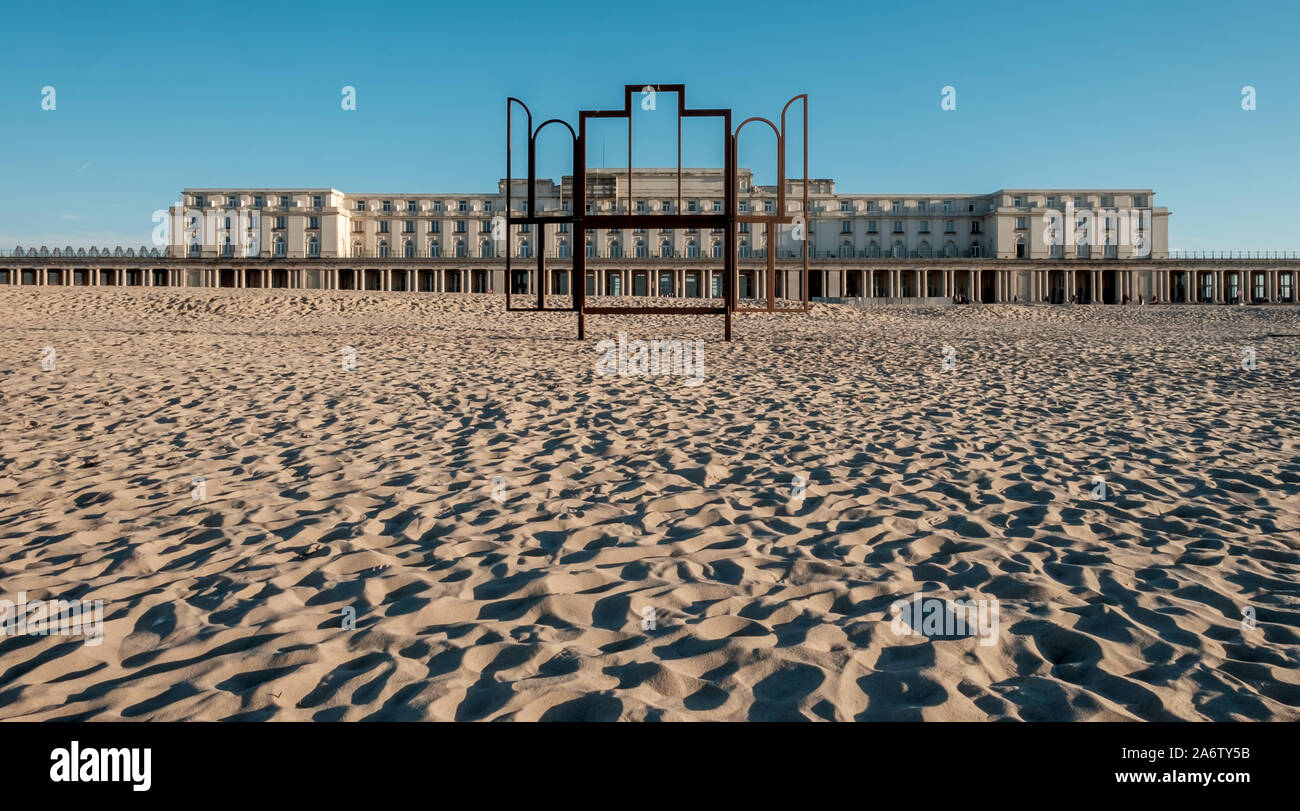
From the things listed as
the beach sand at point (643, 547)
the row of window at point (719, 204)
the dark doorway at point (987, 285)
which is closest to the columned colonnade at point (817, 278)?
the dark doorway at point (987, 285)

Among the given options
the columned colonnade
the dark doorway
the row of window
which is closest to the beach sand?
the columned colonnade

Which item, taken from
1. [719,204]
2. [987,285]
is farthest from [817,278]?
[987,285]

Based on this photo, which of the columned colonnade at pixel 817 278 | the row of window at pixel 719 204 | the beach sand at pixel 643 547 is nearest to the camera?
the beach sand at pixel 643 547

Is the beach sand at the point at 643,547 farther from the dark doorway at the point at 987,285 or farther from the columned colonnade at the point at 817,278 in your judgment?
the dark doorway at the point at 987,285

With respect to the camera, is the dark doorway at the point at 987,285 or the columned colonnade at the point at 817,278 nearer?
the columned colonnade at the point at 817,278

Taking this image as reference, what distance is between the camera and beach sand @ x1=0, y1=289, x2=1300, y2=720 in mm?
3068

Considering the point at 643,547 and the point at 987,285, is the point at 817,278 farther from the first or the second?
the point at 643,547

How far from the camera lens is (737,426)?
8.28 m

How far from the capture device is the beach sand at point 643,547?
121 inches

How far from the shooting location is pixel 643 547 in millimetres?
4723
